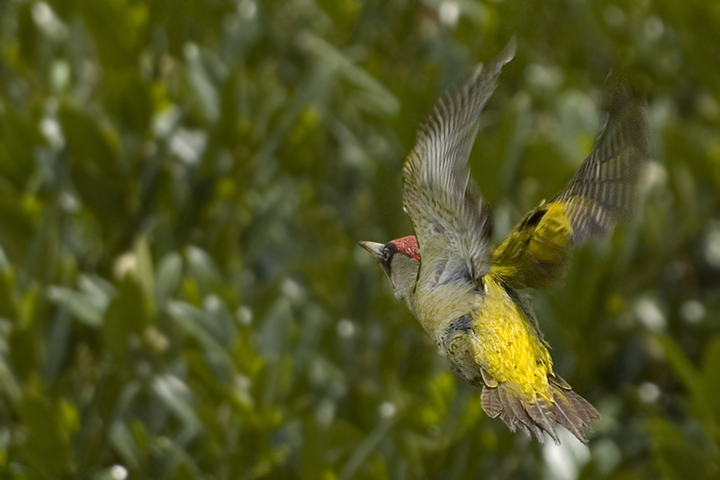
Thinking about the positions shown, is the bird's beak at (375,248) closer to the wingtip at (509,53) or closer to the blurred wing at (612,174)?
the blurred wing at (612,174)

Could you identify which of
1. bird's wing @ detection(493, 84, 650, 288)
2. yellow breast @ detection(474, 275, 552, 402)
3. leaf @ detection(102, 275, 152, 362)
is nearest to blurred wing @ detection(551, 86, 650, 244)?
bird's wing @ detection(493, 84, 650, 288)

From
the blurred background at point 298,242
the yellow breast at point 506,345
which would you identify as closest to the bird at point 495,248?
the yellow breast at point 506,345

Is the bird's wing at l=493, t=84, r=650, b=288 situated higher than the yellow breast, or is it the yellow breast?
the bird's wing at l=493, t=84, r=650, b=288

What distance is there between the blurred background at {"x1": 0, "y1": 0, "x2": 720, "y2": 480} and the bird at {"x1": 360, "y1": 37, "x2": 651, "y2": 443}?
1.72 ft

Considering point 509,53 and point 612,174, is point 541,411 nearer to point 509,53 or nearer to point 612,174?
point 612,174

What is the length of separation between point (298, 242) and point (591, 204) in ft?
4.25

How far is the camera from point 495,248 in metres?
1.19

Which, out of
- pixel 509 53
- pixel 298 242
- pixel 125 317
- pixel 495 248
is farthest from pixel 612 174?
pixel 298 242

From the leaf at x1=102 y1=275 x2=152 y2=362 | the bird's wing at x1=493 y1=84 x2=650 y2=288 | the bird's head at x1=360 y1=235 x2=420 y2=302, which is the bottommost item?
the leaf at x1=102 y1=275 x2=152 y2=362

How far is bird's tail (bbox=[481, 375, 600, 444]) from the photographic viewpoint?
1.07 metres

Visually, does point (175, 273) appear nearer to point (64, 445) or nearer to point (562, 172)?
point (64, 445)

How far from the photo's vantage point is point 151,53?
257 cm

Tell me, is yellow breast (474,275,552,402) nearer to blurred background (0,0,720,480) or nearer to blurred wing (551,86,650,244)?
blurred wing (551,86,650,244)

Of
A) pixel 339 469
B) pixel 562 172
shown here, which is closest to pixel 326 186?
pixel 562 172
